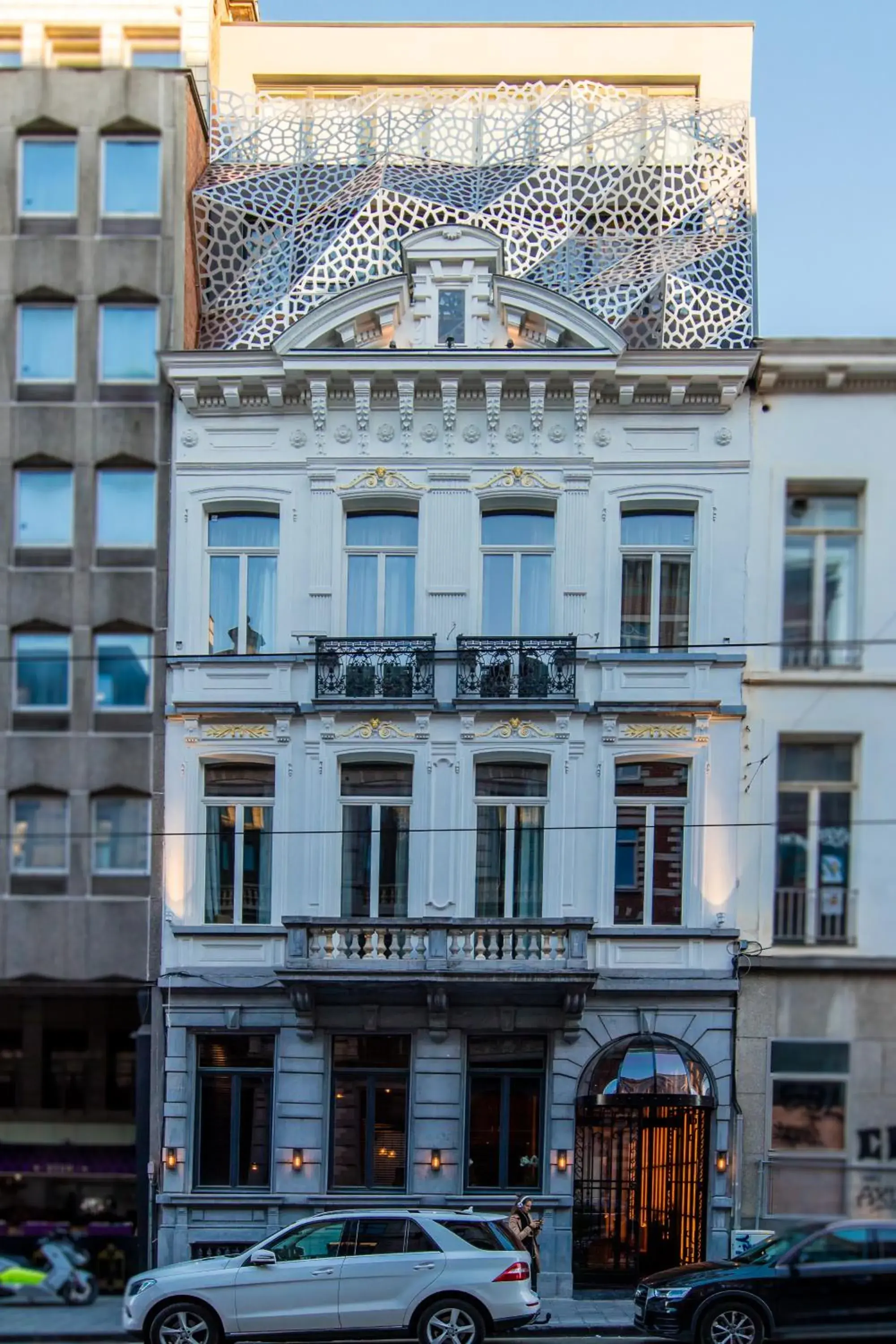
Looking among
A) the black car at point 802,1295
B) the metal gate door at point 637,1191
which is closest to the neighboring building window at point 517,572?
the metal gate door at point 637,1191

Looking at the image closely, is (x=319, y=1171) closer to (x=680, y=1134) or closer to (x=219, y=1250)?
(x=219, y=1250)

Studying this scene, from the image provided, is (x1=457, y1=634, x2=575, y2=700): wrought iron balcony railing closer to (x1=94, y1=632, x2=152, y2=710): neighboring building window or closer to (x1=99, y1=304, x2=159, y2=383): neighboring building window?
(x1=94, y1=632, x2=152, y2=710): neighboring building window

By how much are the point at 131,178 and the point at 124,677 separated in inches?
312

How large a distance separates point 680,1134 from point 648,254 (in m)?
13.7

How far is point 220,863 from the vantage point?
22797mm

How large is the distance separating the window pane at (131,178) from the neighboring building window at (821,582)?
1106cm

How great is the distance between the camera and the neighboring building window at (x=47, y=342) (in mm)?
23375

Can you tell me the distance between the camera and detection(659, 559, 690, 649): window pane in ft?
73.9

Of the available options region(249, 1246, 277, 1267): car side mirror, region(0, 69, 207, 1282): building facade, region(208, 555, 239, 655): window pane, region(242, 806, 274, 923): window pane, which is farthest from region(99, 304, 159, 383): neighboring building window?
region(249, 1246, 277, 1267): car side mirror

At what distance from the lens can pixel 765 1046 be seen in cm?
2158

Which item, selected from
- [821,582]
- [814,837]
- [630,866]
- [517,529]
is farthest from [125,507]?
[814,837]

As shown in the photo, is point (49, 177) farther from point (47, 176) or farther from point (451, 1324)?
point (451, 1324)

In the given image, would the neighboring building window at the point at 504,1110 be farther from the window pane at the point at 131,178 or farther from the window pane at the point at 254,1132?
the window pane at the point at 131,178

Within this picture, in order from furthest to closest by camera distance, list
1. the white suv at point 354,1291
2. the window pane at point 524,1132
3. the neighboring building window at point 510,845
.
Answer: the neighboring building window at point 510,845 < the window pane at point 524,1132 < the white suv at point 354,1291
